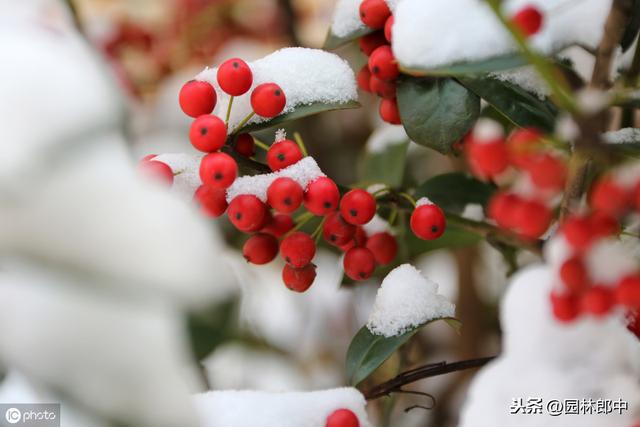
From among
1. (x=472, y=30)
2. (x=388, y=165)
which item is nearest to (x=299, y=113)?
(x=472, y=30)

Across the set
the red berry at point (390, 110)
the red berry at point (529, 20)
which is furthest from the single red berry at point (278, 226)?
the red berry at point (529, 20)

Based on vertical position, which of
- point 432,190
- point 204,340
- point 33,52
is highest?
point 432,190

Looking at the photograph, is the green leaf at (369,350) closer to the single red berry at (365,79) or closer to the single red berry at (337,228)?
the single red berry at (337,228)

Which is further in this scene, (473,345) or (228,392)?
(473,345)

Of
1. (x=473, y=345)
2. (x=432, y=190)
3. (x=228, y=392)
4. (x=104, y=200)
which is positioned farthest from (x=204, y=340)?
(x=473, y=345)

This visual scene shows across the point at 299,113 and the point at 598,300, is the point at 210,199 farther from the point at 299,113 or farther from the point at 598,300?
the point at 598,300

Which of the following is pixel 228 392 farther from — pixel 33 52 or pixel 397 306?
pixel 33 52
